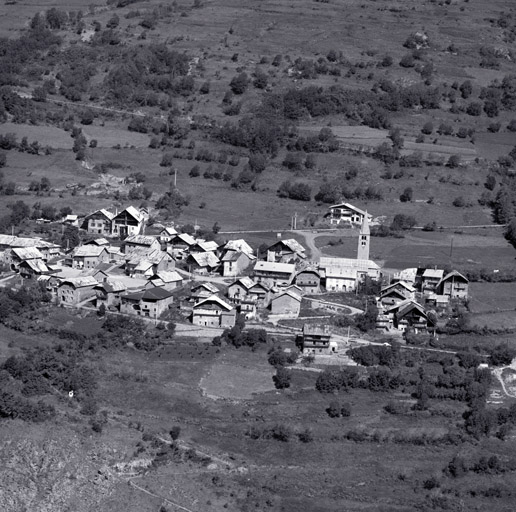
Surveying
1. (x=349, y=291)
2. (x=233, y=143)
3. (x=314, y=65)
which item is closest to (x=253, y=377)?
(x=349, y=291)

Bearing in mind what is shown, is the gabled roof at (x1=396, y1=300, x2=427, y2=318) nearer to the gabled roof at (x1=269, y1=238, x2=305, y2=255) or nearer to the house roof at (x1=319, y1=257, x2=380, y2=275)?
the house roof at (x1=319, y1=257, x2=380, y2=275)

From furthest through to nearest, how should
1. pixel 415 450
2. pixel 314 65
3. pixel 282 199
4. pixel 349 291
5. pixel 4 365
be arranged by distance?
pixel 314 65 → pixel 282 199 → pixel 349 291 → pixel 4 365 → pixel 415 450

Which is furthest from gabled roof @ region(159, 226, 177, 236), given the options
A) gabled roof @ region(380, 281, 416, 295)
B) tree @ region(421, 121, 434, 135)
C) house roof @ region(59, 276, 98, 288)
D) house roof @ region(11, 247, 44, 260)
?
tree @ region(421, 121, 434, 135)

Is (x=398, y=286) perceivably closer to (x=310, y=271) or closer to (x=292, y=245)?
(x=310, y=271)

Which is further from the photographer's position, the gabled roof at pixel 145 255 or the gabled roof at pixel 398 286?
the gabled roof at pixel 145 255

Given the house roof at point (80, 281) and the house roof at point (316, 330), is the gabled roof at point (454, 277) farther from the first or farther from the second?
the house roof at point (80, 281)

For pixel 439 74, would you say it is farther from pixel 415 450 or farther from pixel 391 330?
pixel 415 450

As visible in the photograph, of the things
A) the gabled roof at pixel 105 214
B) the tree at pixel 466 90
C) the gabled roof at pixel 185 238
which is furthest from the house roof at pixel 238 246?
the tree at pixel 466 90

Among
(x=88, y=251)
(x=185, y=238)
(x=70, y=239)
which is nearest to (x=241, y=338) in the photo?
(x=88, y=251)
